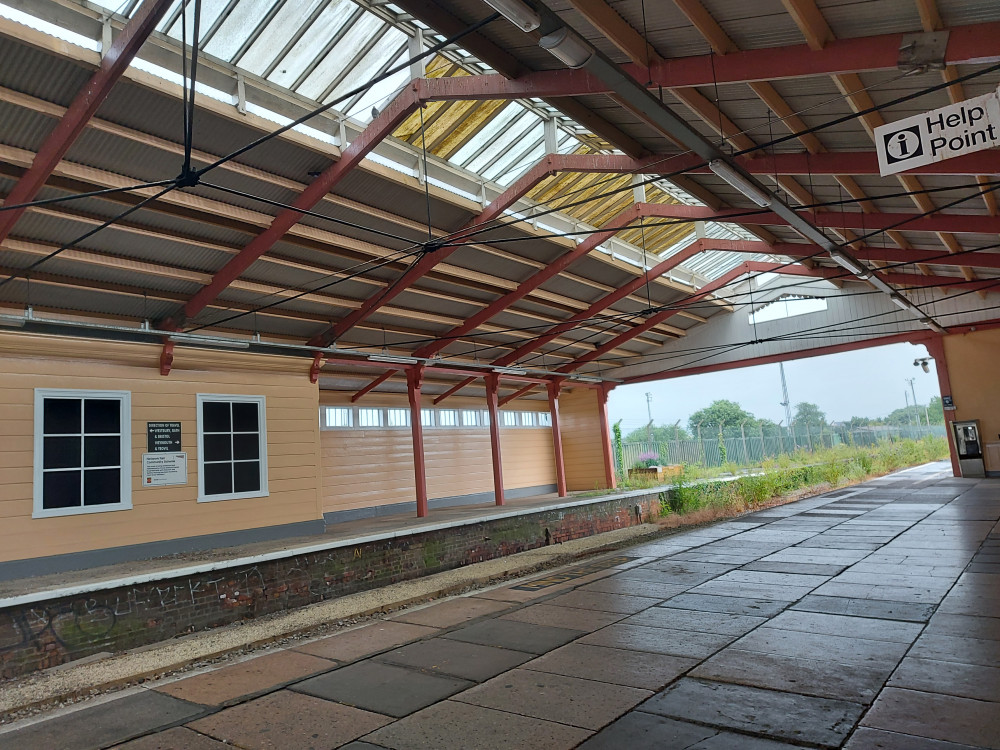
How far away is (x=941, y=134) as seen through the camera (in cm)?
447

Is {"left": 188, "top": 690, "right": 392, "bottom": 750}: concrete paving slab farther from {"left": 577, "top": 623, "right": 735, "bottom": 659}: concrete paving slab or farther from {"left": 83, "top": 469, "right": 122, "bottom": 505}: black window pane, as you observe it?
{"left": 83, "top": 469, "right": 122, "bottom": 505}: black window pane

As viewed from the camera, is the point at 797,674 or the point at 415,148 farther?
the point at 415,148

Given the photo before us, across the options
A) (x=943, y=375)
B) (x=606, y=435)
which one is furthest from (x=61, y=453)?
(x=943, y=375)

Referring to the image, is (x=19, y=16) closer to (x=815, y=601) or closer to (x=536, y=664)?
(x=536, y=664)

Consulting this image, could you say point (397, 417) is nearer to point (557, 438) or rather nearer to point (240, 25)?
point (557, 438)

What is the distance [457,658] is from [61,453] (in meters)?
6.96

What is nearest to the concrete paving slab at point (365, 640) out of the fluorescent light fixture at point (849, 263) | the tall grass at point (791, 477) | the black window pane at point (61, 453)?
the black window pane at point (61, 453)

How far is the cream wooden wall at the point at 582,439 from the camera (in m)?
21.0

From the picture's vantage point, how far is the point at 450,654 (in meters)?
4.93

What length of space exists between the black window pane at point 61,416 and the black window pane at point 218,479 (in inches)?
75.5

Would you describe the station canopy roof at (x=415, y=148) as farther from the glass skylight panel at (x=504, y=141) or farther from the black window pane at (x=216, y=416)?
the black window pane at (x=216, y=416)

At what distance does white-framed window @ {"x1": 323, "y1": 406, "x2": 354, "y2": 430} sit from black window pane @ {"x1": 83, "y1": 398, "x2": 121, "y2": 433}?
601 centimetres

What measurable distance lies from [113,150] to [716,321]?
641 inches

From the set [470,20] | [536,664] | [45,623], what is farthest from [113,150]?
[536,664]
